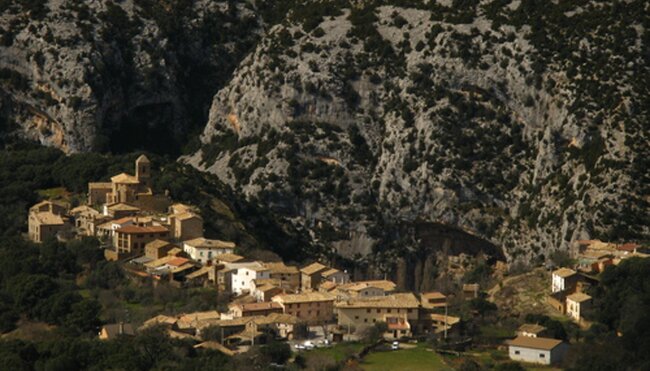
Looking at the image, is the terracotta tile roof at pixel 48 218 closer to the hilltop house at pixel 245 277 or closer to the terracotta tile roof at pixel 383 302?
the hilltop house at pixel 245 277

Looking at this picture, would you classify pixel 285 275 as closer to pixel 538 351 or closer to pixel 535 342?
pixel 535 342

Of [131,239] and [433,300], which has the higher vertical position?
[131,239]

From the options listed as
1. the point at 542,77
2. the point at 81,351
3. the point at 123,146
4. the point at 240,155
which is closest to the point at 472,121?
the point at 542,77

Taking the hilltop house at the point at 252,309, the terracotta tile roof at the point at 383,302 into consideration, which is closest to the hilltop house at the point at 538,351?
the terracotta tile roof at the point at 383,302

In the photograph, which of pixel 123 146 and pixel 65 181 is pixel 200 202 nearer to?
pixel 65 181

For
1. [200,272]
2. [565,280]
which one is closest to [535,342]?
[565,280]

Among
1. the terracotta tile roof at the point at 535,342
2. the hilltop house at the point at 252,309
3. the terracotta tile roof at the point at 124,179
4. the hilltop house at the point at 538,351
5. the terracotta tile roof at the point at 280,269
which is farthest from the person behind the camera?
the terracotta tile roof at the point at 124,179

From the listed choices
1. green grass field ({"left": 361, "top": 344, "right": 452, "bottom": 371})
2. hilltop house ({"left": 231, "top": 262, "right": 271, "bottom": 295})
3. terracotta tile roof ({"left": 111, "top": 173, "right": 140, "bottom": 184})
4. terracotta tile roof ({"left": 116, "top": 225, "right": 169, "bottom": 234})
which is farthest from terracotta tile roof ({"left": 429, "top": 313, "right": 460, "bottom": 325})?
terracotta tile roof ({"left": 111, "top": 173, "right": 140, "bottom": 184})
